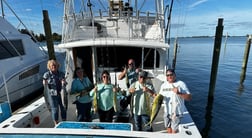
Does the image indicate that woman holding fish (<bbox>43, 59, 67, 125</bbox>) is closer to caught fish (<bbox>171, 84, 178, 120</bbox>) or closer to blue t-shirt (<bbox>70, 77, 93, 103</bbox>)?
blue t-shirt (<bbox>70, 77, 93, 103</bbox>)

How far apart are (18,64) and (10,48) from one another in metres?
0.78

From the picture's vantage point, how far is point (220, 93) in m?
12.1

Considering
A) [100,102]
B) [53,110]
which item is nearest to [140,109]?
[100,102]

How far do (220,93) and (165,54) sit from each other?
7239 millimetres

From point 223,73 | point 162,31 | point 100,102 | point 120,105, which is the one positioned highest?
point 162,31

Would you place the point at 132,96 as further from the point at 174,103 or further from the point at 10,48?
the point at 10,48

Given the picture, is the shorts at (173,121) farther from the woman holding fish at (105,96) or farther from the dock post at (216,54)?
the dock post at (216,54)

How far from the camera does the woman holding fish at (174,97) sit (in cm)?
369

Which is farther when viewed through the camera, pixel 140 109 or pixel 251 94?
pixel 251 94

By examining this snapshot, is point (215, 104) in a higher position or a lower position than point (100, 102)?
lower

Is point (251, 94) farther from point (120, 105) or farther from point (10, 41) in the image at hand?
point (10, 41)

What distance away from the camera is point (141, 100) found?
4113 mm

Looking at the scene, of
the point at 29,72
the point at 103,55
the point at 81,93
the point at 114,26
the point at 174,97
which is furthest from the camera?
the point at 29,72

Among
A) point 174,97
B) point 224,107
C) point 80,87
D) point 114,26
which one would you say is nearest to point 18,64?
point 114,26
